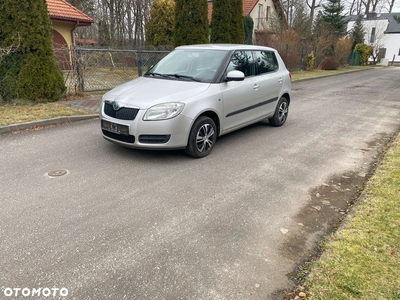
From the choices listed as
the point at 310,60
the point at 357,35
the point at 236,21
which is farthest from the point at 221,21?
the point at 357,35

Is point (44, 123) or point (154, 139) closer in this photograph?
point (154, 139)

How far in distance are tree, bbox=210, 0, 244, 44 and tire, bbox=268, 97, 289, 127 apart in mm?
9046

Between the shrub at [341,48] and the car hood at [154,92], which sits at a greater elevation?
the shrub at [341,48]

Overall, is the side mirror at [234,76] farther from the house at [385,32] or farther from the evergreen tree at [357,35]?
the house at [385,32]

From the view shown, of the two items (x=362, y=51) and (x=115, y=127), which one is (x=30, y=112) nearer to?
(x=115, y=127)

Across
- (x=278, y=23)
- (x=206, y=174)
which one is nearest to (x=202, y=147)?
(x=206, y=174)

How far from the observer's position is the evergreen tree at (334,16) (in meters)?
34.0

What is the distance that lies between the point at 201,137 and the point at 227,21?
11857mm

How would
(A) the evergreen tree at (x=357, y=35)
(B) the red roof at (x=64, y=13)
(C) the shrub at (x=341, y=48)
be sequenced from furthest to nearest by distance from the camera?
1. (A) the evergreen tree at (x=357, y=35)
2. (C) the shrub at (x=341, y=48)
3. (B) the red roof at (x=64, y=13)

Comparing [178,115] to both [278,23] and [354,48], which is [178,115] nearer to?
[278,23]

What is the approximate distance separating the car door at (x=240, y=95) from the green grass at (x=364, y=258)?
2606 mm

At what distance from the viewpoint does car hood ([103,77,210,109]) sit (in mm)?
4664

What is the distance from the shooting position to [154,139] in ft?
15.4

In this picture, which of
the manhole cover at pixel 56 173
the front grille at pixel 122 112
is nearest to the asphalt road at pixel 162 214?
the manhole cover at pixel 56 173
